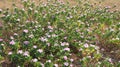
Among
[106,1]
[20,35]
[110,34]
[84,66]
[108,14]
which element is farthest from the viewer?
[106,1]

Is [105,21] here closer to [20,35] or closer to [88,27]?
[88,27]

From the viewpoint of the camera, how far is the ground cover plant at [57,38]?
678 cm

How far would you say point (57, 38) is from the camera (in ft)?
25.0

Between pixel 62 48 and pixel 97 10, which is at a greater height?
pixel 97 10

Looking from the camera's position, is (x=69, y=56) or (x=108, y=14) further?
(x=108, y=14)

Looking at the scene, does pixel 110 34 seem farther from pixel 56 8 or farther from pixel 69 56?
pixel 56 8

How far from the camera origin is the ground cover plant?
6.78 m

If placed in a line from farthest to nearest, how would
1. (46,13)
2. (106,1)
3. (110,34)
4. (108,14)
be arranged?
1. (106,1)
2. (108,14)
3. (46,13)
4. (110,34)

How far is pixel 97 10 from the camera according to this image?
10961 mm

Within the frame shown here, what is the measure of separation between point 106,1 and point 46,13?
14.9 ft

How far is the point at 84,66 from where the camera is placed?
7062 millimetres

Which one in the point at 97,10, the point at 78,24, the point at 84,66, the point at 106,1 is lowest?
the point at 84,66

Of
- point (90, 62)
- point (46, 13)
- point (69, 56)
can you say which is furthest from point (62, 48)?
point (46, 13)

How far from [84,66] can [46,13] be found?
311cm
